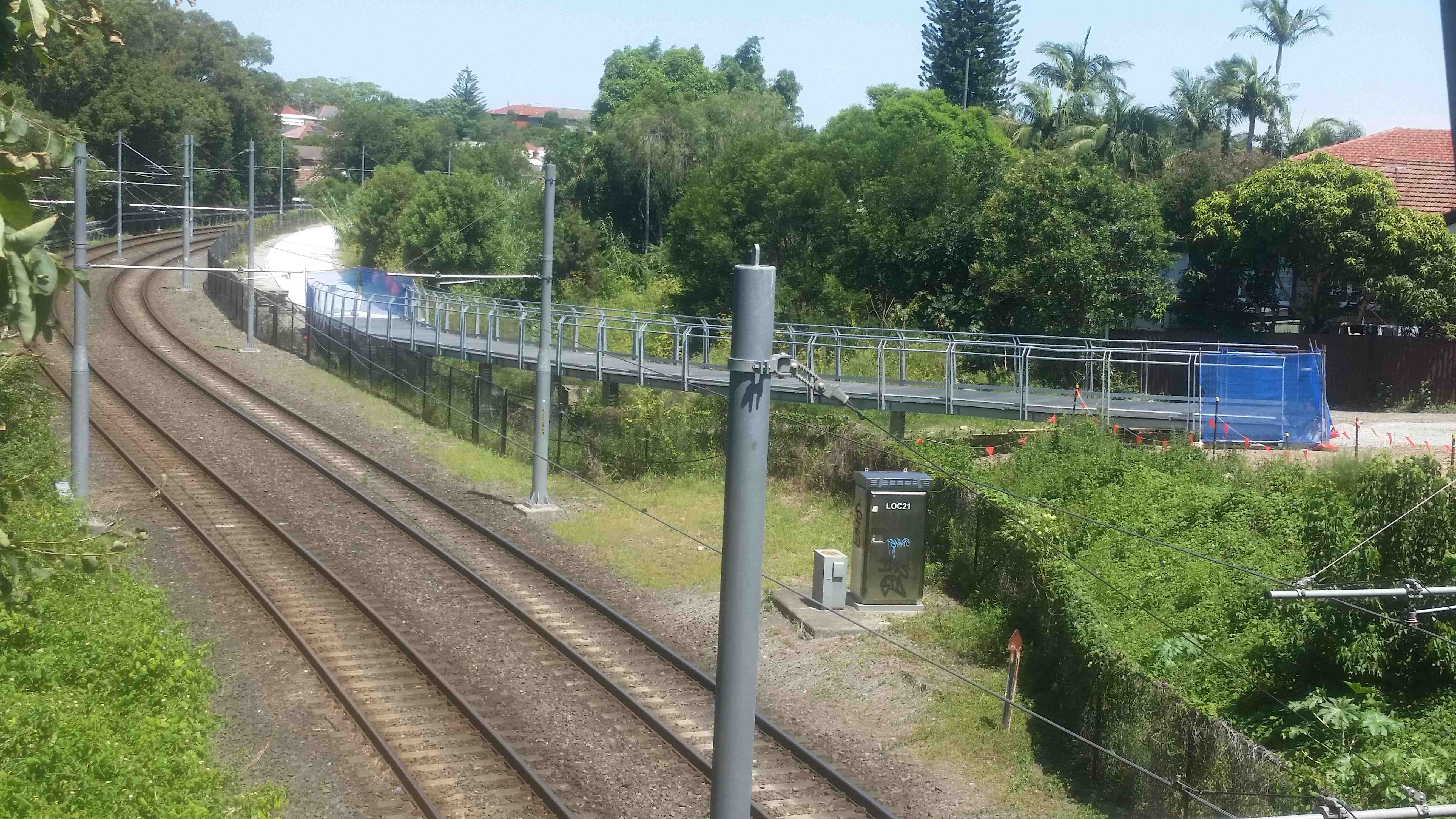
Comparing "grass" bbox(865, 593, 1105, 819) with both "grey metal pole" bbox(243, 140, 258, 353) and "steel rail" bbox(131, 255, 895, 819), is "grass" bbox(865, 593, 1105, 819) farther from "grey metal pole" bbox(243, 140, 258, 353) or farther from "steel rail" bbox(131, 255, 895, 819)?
"grey metal pole" bbox(243, 140, 258, 353)

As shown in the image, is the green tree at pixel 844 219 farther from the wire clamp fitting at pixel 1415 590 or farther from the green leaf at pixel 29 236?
the green leaf at pixel 29 236

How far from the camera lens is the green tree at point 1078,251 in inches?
1051

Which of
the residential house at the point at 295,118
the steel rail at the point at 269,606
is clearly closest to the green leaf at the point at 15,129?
the steel rail at the point at 269,606

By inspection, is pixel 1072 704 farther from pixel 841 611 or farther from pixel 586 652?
pixel 586 652

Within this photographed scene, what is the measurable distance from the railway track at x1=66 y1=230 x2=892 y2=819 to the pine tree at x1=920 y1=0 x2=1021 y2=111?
45.2 meters

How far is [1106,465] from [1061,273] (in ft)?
36.4

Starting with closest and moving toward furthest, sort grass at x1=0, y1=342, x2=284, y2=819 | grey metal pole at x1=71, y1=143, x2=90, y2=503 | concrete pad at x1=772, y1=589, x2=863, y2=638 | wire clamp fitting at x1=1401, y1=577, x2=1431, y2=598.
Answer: wire clamp fitting at x1=1401, y1=577, x2=1431, y2=598, grass at x1=0, y1=342, x2=284, y2=819, concrete pad at x1=772, y1=589, x2=863, y2=638, grey metal pole at x1=71, y1=143, x2=90, y2=503

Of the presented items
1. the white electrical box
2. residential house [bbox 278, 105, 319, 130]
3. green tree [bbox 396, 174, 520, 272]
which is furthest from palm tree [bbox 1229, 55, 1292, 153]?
residential house [bbox 278, 105, 319, 130]

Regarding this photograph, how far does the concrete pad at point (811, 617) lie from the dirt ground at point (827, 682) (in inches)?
4.3

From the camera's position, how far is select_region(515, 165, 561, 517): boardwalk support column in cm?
1981

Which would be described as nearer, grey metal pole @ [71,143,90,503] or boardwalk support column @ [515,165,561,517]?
grey metal pole @ [71,143,90,503]

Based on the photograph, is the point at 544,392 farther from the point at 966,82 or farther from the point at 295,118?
the point at 295,118

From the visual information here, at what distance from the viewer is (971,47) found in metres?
63.4

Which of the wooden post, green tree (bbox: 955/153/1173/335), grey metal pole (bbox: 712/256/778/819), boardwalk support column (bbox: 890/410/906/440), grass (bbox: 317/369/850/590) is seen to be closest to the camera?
grey metal pole (bbox: 712/256/778/819)
